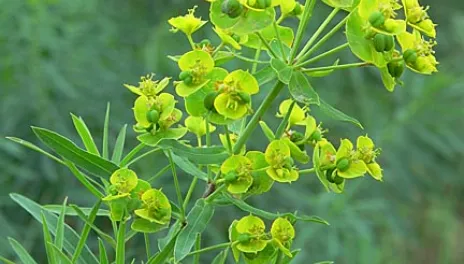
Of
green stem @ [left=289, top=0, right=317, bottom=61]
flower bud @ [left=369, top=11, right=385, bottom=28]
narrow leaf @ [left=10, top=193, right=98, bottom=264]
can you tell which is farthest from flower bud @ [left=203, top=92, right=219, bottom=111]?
narrow leaf @ [left=10, top=193, right=98, bottom=264]

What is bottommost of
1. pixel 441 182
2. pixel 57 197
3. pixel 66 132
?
pixel 441 182

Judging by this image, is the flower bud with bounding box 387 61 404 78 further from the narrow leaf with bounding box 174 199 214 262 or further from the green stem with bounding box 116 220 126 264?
the green stem with bounding box 116 220 126 264

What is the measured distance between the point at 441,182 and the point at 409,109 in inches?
35.3

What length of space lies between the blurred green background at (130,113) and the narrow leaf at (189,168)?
1621mm

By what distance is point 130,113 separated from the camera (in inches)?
141

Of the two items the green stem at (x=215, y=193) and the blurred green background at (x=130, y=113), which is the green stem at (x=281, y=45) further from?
the blurred green background at (x=130, y=113)

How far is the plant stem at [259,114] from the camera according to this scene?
1267mm

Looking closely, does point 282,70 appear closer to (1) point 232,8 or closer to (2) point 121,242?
(1) point 232,8

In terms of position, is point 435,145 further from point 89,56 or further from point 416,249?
point 416,249

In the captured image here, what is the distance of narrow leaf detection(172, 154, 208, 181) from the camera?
1339mm

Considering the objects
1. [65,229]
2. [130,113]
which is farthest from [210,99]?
[130,113]

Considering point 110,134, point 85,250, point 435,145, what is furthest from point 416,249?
point 85,250

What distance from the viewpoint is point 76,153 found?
127 cm

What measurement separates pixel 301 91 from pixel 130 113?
241cm
